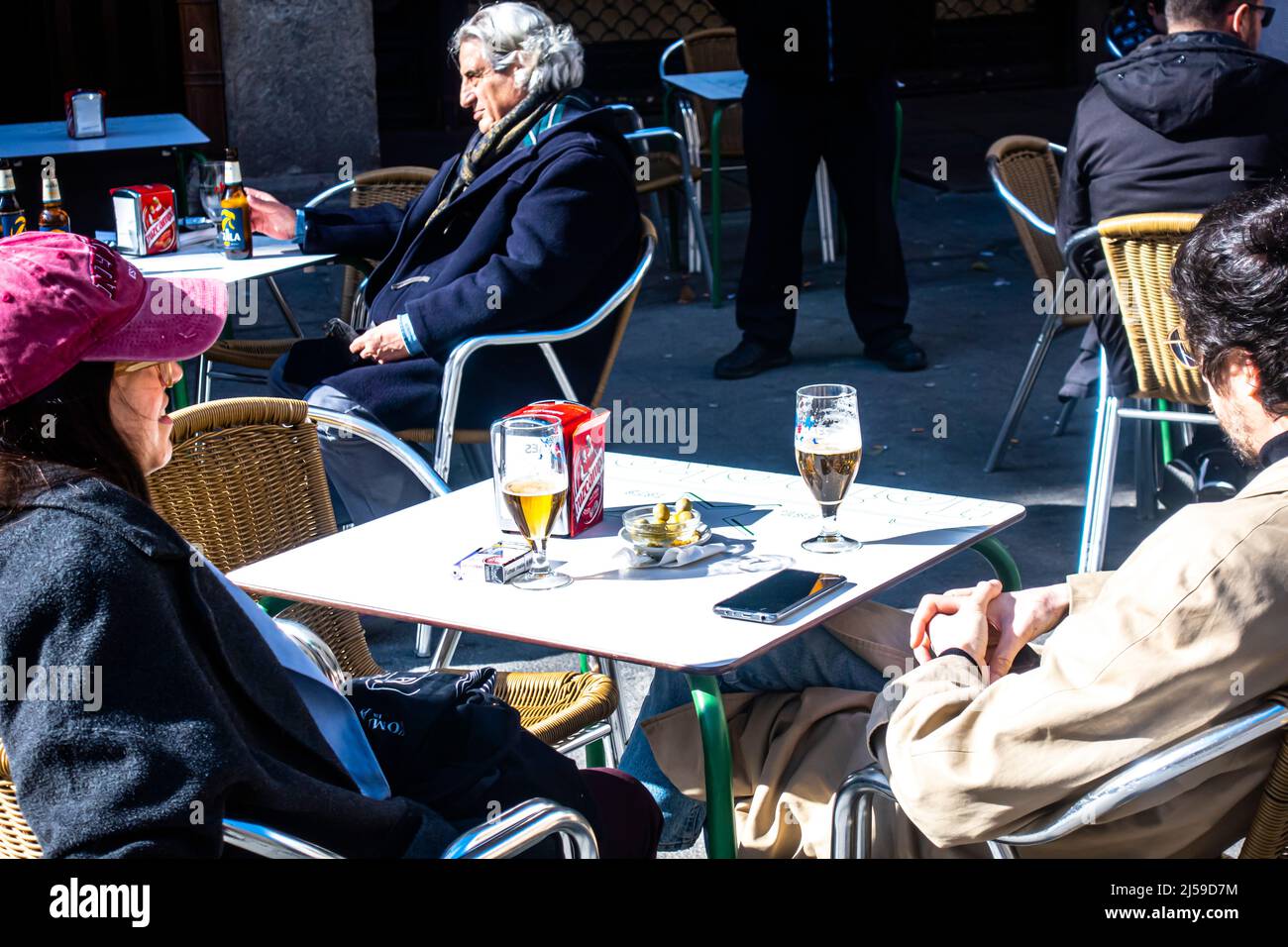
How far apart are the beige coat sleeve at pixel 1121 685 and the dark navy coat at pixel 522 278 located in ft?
7.69

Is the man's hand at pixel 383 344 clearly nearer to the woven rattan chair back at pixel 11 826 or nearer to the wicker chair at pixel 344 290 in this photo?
the wicker chair at pixel 344 290

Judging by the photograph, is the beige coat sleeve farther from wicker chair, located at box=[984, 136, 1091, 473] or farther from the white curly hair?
wicker chair, located at box=[984, 136, 1091, 473]

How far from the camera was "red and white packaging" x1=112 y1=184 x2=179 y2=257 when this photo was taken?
172 inches

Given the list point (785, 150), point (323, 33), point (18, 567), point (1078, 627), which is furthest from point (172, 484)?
point (323, 33)

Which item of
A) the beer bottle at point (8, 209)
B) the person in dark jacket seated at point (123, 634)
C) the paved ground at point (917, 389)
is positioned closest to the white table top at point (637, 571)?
the person in dark jacket seated at point (123, 634)

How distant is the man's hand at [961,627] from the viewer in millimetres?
1972

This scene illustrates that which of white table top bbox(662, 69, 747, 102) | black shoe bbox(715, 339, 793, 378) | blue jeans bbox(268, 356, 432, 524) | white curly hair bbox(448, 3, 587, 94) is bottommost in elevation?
black shoe bbox(715, 339, 793, 378)

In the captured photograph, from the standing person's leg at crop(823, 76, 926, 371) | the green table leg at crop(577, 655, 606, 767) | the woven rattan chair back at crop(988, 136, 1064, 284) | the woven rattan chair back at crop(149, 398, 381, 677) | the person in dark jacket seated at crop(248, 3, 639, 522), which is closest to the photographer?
the woven rattan chair back at crop(149, 398, 381, 677)

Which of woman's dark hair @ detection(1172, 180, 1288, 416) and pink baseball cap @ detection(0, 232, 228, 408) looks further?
woman's dark hair @ detection(1172, 180, 1288, 416)

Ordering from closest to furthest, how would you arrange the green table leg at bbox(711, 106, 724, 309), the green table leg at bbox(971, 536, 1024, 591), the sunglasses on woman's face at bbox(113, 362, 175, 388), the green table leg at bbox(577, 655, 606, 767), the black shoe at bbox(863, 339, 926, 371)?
the sunglasses on woman's face at bbox(113, 362, 175, 388), the green table leg at bbox(971, 536, 1024, 591), the green table leg at bbox(577, 655, 606, 767), the black shoe at bbox(863, 339, 926, 371), the green table leg at bbox(711, 106, 724, 309)

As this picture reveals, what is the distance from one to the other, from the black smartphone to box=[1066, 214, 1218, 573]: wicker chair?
5.60ft

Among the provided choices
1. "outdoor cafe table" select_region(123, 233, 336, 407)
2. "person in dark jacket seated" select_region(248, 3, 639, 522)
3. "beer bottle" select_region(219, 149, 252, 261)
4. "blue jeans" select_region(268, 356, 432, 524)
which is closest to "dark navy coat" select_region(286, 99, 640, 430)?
"person in dark jacket seated" select_region(248, 3, 639, 522)

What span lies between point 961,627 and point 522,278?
6.82ft

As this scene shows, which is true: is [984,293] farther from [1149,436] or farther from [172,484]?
[172,484]
